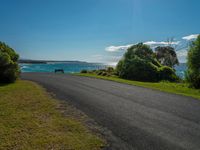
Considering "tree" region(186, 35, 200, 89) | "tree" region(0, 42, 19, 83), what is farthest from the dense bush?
"tree" region(0, 42, 19, 83)

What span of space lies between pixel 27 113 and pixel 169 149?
5038 millimetres

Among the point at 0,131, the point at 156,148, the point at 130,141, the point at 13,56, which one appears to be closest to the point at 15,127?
the point at 0,131

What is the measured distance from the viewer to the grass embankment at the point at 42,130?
452 cm

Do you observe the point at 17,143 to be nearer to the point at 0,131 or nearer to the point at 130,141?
the point at 0,131

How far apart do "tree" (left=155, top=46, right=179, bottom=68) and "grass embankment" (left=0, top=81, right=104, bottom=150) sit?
149 feet

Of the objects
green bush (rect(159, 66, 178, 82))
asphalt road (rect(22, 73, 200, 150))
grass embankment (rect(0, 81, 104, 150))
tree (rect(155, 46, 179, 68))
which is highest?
tree (rect(155, 46, 179, 68))

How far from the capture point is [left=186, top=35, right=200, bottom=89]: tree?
1720cm

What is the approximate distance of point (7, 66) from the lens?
52.3 feet

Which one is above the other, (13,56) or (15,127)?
(13,56)

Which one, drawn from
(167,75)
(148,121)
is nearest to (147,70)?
(167,75)

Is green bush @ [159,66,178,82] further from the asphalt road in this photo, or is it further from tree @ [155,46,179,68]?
tree @ [155,46,179,68]

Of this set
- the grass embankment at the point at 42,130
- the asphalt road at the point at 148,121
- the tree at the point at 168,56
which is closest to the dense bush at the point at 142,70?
the asphalt road at the point at 148,121

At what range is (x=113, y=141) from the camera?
4.81 metres

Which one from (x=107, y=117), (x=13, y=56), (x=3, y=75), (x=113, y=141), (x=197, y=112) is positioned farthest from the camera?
(x=13, y=56)
